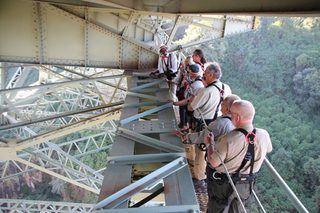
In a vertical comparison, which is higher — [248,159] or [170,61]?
[170,61]

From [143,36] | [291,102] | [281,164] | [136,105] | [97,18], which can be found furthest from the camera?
[291,102]

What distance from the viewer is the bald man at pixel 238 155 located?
3.86 m

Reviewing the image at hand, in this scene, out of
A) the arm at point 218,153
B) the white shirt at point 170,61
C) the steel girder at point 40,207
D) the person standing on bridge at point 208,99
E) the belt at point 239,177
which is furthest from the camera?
the steel girder at point 40,207

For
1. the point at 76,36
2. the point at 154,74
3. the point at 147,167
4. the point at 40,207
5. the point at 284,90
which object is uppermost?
the point at 76,36

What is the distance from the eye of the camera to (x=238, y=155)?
3934 millimetres

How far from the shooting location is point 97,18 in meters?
10.6

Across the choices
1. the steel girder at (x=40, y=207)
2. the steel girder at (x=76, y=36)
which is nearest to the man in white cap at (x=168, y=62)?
the steel girder at (x=76, y=36)

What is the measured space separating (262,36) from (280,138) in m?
15.3

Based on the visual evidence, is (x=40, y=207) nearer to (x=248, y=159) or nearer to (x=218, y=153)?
(x=218, y=153)

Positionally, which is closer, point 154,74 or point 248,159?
point 248,159

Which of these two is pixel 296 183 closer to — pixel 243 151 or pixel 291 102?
pixel 291 102

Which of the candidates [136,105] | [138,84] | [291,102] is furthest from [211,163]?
[291,102]

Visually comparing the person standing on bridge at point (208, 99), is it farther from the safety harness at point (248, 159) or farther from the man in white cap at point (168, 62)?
the man in white cap at point (168, 62)

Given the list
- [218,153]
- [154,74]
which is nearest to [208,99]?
[218,153]
